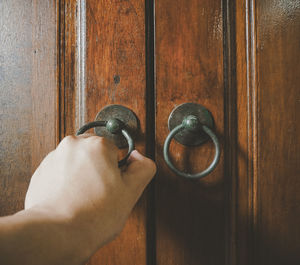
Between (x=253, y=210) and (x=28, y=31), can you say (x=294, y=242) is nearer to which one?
(x=253, y=210)

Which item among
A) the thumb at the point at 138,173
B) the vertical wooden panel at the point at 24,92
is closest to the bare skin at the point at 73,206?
the thumb at the point at 138,173

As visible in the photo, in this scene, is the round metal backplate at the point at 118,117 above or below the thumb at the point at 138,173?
above

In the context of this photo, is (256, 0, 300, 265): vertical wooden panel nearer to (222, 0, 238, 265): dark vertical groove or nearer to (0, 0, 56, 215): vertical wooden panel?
(222, 0, 238, 265): dark vertical groove

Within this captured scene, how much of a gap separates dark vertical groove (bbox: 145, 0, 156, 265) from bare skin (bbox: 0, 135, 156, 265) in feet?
0.24

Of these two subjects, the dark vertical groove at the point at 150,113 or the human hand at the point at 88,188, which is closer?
the human hand at the point at 88,188

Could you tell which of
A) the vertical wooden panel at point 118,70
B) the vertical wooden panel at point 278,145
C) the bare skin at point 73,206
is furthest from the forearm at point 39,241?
the vertical wooden panel at point 278,145

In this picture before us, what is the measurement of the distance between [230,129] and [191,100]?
0.25ft

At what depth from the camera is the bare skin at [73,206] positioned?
18cm

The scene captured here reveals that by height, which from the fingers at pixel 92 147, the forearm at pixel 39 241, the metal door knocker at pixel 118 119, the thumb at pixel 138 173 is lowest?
the forearm at pixel 39 241

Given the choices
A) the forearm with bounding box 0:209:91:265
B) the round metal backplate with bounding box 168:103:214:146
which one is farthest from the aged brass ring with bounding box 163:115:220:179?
the forearm with bounding box 0:209:91:265

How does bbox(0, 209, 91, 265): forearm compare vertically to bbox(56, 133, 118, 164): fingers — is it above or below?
below

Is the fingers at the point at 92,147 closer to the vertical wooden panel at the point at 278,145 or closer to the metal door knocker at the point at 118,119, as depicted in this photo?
the metal door knocker at the point at 118,119

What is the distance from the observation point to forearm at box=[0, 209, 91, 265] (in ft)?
0.58

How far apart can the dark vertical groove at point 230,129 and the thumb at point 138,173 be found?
0.45ft
